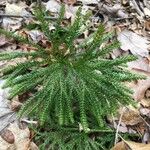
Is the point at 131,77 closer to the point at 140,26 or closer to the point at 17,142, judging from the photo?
the point at 17,142

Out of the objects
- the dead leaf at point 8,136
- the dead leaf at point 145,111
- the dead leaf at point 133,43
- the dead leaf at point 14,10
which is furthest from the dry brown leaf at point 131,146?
the dead leaf at point 14,10

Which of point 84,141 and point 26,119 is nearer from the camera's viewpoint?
point 84,141

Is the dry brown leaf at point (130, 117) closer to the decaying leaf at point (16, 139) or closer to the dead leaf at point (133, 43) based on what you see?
the decaying leaf at point (16, 139)

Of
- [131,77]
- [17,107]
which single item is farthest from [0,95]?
[131,77]

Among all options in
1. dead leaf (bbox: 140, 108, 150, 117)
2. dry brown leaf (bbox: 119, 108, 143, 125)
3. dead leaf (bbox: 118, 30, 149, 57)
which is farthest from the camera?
dead leaf (bbox: 118, 30, 149, 57)

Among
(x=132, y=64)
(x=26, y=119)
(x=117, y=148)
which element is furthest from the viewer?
(x=132, y=64)

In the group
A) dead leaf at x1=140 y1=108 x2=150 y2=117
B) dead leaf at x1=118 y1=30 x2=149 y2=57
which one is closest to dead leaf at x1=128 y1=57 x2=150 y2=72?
dead leaf at x1=118 y1=30 x2=149 y2=57

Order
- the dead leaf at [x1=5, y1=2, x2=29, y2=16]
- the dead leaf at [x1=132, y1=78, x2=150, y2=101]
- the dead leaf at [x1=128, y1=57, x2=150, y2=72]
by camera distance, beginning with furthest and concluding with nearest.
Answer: the dead leaf at [x1=5, y1=2, x2=29, y2=16] < the dead leaf at [x1=128, y1=57, x2=150, y2=72] < the dead leaf at [x1=132, y1=78, x2=150, y2=101]

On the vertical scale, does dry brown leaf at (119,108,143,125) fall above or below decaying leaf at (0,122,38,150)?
above

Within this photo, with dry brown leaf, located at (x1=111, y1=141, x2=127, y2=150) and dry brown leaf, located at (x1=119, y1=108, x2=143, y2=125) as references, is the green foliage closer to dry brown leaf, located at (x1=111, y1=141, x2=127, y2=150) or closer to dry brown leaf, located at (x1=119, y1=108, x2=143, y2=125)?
dry brown leaf, located at (x1=111, y1=141, x2=127, y2=150)
